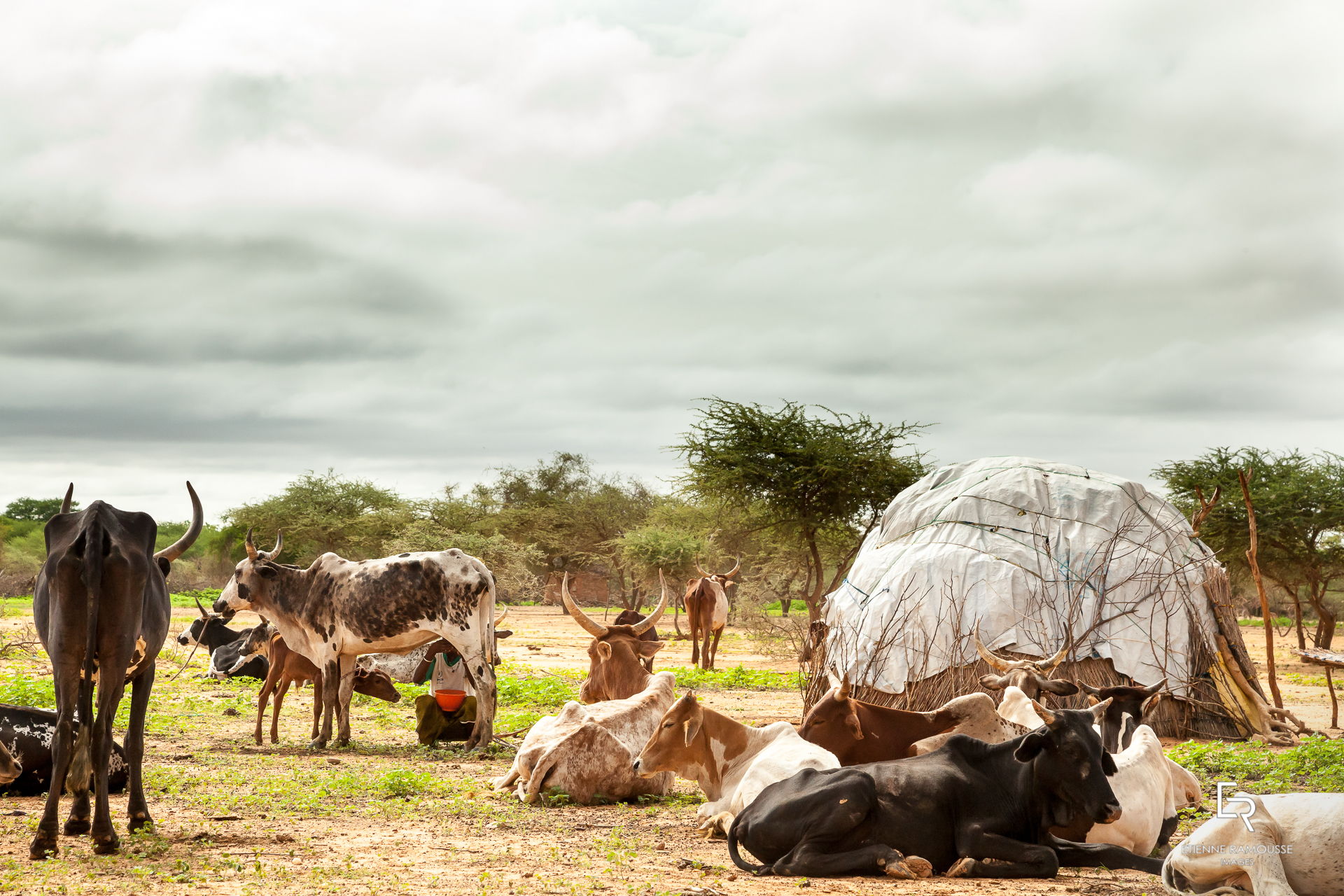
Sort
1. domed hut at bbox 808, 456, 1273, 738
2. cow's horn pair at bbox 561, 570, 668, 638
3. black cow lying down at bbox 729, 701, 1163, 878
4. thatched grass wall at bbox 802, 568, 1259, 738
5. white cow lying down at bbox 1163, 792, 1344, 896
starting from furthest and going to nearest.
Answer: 1. domed hut at bbox 808, 456, 1273, 738
2. thatched grass wall at bbox 802, 568, 1259, 738
3. cow's horn pair at bbox 561, 570, 668, 638
4. black cow lying down at bbox 729, 701, 1163, 878
5. white cow lying down at bbox 1163, 792, 1344, 896

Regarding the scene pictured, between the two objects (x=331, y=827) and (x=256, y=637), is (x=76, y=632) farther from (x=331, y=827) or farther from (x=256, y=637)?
(x=256, y=637)

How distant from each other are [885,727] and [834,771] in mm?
2029

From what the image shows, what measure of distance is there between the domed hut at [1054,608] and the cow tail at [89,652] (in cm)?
933

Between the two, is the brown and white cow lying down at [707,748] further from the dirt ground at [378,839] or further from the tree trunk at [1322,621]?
the tree trunk at [1322,621]

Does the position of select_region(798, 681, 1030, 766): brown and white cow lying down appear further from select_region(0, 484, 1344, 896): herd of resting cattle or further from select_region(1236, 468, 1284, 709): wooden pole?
select_region(1236, 468, 1284, 709): wooden pole

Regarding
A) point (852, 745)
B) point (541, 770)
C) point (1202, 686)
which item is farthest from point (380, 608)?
point (1202, 686)

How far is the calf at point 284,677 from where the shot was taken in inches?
518

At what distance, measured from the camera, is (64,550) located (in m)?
6.62

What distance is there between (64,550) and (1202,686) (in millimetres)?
12926

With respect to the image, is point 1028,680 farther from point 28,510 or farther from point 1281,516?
point 28,510

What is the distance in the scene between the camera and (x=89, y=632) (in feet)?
21.0

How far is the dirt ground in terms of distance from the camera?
613 centimetres

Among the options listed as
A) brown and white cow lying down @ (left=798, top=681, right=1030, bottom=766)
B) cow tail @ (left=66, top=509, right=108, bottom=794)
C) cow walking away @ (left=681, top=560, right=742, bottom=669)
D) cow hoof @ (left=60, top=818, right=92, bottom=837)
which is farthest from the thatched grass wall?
cow walking away @ (left=681, top=560, right=742, bottom=669)

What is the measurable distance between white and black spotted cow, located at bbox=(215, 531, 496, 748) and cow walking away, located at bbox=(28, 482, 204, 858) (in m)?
6.07
